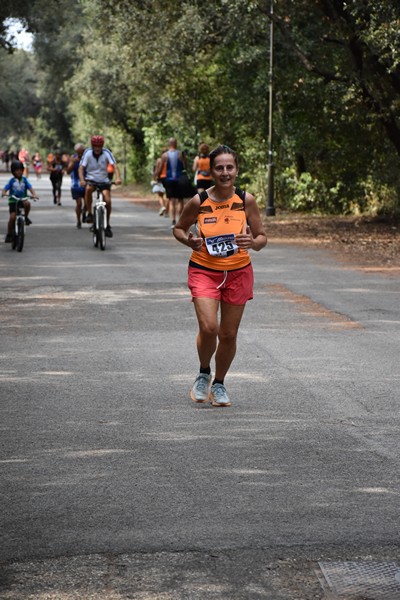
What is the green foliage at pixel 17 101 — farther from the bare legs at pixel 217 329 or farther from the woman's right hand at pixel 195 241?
the woman's right hand at pixel 195 241

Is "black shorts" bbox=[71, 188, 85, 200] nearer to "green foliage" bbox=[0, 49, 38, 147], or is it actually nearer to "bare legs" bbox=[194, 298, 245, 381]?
"bare legs" bbox=[194, 298, 245, 381]

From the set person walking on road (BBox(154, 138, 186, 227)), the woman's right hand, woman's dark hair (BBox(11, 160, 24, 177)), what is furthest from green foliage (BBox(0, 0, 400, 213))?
the woman's right hand

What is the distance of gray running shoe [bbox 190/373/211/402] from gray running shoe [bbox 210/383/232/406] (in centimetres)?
5

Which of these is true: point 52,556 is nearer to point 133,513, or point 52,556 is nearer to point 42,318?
point 133,513

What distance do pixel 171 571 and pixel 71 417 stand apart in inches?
118

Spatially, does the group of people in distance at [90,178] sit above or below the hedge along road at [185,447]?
above

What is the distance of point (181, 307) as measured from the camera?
1289 centimetres

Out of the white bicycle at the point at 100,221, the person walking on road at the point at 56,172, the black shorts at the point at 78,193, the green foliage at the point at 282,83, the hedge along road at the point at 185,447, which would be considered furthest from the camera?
the person walking on road at the point at 56,172

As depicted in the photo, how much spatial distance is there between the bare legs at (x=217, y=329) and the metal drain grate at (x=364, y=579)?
3.42 metres

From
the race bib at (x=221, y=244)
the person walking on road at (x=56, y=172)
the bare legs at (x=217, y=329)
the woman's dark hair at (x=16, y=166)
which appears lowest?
the person walking on road at (x=56, y=172)

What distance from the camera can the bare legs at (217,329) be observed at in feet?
25.6

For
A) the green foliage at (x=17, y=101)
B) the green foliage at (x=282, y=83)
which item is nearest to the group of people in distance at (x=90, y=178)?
the green foliage at (x=282, y=83)

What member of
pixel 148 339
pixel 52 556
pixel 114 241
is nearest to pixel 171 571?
pixel 52 556

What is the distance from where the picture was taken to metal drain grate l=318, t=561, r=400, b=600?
14.0 feet
